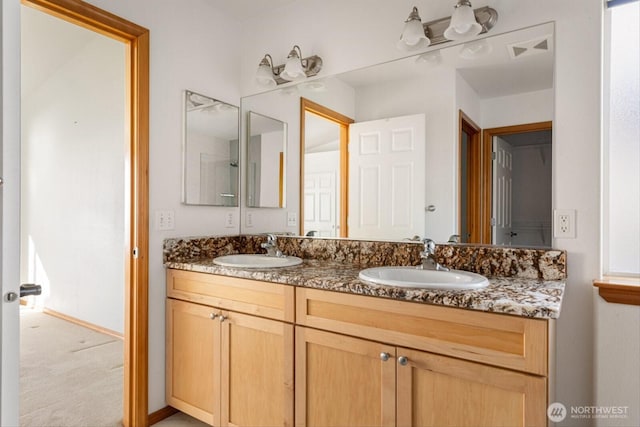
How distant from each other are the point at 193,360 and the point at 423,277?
122cm

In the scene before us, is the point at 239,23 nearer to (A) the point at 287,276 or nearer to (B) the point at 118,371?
(A) the point at 287,276

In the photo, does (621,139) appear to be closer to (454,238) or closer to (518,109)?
(518,109)

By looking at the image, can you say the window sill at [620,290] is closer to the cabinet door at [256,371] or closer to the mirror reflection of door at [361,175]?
the mirror reflection of door at [361,175]

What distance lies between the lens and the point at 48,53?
3588 mm

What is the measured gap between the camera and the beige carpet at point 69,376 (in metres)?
2.03

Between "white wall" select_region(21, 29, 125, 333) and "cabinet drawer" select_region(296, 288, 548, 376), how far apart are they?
2492mm

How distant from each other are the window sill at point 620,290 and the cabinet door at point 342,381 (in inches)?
30.8

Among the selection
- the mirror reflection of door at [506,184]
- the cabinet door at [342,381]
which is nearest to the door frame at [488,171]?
the mirror reflection of door at [506,184]

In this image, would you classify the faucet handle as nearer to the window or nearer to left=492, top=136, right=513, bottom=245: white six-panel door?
left=492, top=136, right=513, bottom=245: white six-panel door

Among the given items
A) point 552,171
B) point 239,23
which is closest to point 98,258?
point 239,23

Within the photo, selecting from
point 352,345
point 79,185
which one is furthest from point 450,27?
point 79,185

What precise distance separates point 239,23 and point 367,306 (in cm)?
208

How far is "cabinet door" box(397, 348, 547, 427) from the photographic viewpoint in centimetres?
107

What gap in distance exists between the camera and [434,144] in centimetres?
185
